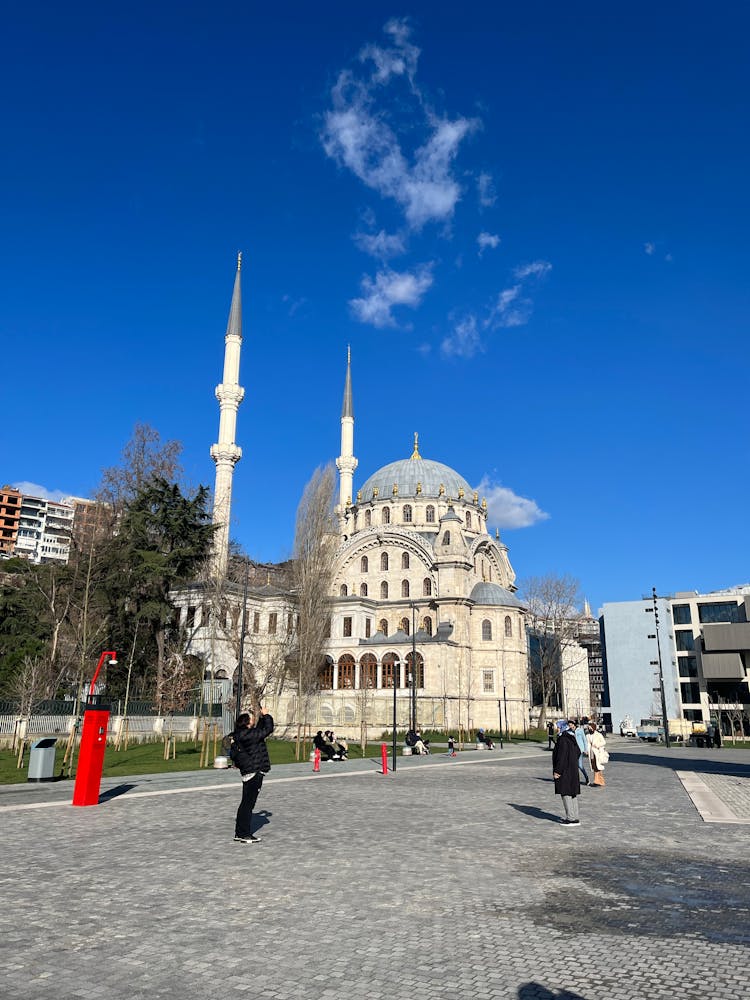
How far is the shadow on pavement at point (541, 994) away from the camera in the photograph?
4.18 metres

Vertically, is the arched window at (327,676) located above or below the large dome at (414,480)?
below

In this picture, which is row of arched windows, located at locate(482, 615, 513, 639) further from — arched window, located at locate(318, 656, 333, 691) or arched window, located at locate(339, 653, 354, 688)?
arched window, located at locate(318, 656, 333, 691)

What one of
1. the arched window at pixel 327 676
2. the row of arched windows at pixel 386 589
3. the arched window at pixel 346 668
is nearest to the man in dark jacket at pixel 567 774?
the arched window at pixel 346 668

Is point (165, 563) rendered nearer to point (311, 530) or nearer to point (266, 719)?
point (311, 530)

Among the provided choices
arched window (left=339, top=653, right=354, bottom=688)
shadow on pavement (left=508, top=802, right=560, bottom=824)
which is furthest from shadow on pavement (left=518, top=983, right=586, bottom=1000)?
arched window (left=339, top=653, right=354, bottom=688)

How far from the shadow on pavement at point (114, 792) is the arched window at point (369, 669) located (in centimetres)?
3784

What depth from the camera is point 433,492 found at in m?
64.8

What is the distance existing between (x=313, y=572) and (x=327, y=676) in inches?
619

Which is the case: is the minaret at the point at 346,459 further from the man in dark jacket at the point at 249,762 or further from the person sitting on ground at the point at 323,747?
the man in dark jacket at the point at 249,762

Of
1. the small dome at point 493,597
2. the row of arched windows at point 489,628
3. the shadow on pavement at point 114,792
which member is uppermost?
the small dome at point 493,597

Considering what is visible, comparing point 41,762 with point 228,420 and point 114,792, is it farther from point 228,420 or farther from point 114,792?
point 228,420

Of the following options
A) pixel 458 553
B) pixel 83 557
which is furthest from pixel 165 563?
pixel 458 553

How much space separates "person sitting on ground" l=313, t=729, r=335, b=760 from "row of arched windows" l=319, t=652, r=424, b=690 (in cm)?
2648

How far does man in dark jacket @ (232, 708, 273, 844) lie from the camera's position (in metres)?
8.92
